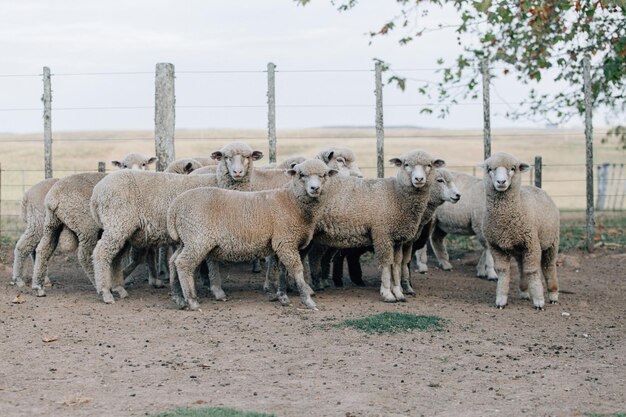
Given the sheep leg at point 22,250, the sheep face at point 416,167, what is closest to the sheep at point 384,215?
the sheep face at point 416,167

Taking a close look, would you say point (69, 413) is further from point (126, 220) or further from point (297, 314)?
point (126, 220)

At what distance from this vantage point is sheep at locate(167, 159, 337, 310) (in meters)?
9.80

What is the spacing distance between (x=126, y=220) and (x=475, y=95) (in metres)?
8.68

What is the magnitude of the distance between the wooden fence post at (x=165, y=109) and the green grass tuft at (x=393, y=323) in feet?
19.8

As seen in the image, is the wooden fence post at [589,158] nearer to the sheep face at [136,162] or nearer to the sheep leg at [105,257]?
the sheep face at [136,162]

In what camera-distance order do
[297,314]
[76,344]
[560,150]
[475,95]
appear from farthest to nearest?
[560,150]
[475,95]
[297,314]
[76,344]

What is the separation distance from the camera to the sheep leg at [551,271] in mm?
10625

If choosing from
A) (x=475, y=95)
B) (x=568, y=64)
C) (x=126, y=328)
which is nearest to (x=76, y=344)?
(x=126, y=328)

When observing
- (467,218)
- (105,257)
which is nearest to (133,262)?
(105,257)

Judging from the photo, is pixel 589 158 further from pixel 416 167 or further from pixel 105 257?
pixel 105 257

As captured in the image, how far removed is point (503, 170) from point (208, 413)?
5091 millimetres

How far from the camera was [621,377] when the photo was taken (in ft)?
24.2

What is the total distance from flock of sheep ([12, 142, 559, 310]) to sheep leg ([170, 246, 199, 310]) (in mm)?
11

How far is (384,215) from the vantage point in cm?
1057
